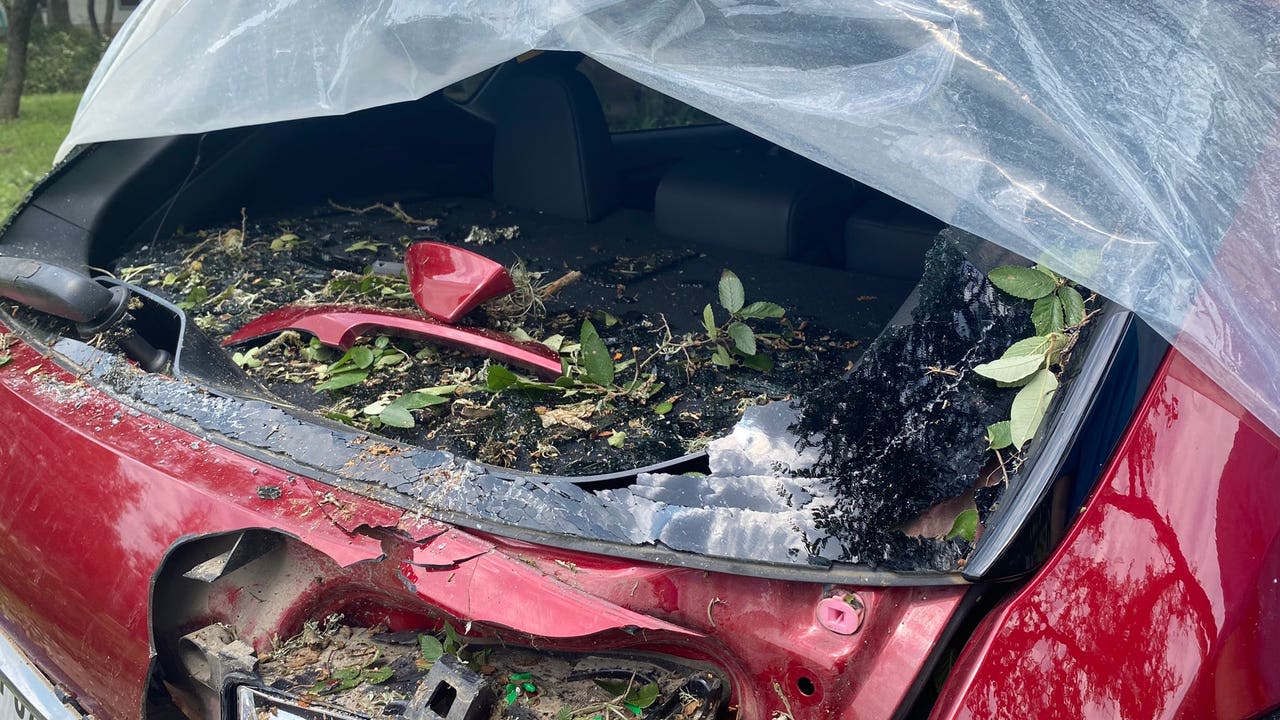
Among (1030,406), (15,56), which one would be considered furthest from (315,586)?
(15,56)

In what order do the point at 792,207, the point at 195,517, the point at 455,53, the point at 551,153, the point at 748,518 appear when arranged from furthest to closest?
the point at 551,153
the point at 792,207
the point at 455,53
the point at 195,517
the point at 748,518

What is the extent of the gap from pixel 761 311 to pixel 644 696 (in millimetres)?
1153

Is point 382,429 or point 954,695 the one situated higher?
point 954,695

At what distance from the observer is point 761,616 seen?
113cm

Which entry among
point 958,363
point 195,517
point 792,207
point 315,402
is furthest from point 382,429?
point 792,207

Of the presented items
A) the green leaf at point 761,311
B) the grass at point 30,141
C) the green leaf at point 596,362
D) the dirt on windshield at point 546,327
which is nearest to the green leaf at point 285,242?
the dirt on windshield at point 546,327

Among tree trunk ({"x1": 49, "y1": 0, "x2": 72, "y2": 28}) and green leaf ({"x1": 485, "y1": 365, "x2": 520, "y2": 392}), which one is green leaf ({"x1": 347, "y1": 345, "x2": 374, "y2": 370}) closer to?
green leaf ({"x1": 485, "y1": 365, "x2": 520, "y2": 392})

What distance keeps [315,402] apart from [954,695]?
1.28 m

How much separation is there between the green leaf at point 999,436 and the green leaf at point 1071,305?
0.56ft

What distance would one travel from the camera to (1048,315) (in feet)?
4.09

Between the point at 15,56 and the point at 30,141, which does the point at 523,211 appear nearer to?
the point at 30,141

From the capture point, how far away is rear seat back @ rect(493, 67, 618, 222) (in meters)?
2.75

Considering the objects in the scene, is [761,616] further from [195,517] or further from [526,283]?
[526,283]

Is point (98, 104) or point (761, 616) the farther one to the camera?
point (98, 104)
